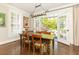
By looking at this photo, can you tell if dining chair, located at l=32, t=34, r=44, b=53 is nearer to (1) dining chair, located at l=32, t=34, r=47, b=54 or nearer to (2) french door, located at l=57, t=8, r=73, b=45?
(1) dining chair, located at l=32, t=34, r=47, b=54

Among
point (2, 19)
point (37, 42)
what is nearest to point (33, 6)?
point (37, 42)

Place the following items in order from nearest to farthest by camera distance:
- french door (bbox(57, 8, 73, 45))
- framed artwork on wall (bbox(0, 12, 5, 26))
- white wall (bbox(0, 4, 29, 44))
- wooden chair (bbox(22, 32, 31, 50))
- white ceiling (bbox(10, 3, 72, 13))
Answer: white ceiling (bbox(10, 3, 72, 13)), french door (bbox(57, 8, 73, 45)), wooden chair (bbox(22, 32, 31, 50)), framed artwork on wall (bbox(0, 12, 5, 26)), white wall (bbox(0, 4, 29, 44))

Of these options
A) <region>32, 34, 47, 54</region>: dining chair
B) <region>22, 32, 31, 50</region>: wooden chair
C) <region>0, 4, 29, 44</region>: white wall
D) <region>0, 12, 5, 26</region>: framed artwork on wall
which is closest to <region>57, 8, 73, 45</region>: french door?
<region>32, 34, 47, 54</region>: dining chair

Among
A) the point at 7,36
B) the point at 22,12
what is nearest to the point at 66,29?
the point at 22,12

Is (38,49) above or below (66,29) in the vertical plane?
below

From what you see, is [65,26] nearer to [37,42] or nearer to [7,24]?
[37,42]

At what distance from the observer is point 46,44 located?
12.2ft

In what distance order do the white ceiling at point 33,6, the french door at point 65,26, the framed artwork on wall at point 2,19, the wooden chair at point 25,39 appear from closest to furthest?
the white ceiling at point 33,6 → the french door at point 65,26 → the wooden chair at point 25,39 → the framed artwork on wall at point 2,19

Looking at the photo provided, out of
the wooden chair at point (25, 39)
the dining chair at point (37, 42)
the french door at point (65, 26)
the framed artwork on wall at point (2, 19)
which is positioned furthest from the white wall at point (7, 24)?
the french door at point (65, 26)

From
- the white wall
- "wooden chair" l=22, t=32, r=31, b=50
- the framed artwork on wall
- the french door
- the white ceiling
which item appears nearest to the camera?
the white ceiling

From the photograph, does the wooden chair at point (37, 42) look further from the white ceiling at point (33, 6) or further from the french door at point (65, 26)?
the white ceiling at point (33, 6)

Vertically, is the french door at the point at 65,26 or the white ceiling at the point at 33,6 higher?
the white ceiling at the point at 33,6

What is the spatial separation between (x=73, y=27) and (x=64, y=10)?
2.58ft
